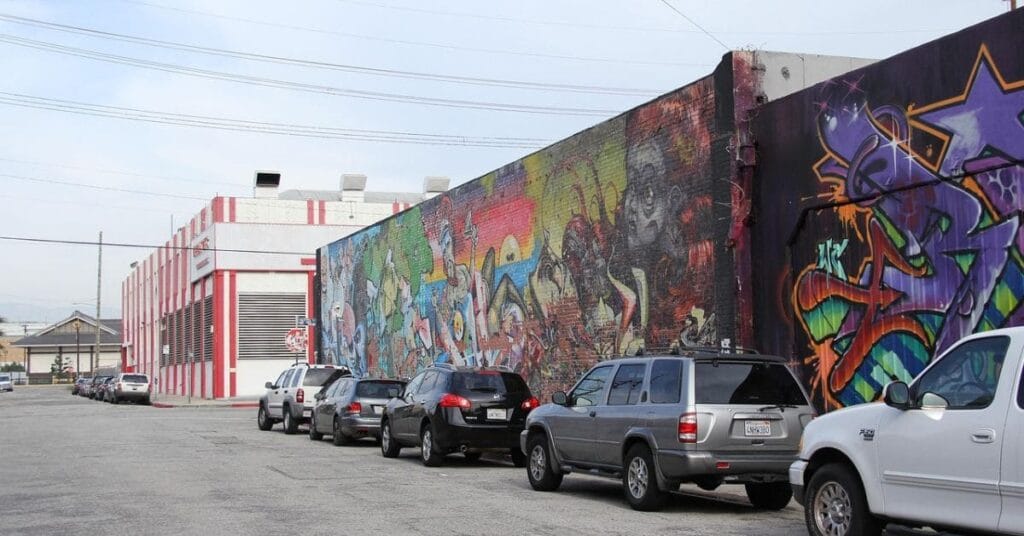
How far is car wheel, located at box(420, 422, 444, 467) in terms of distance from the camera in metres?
17.6

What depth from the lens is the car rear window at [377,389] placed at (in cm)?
2247

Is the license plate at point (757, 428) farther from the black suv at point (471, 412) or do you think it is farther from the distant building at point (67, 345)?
the distant building at point (67, 345)

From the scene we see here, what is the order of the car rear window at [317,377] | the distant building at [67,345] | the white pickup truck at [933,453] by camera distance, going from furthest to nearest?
the distant building at [67,345] → the car rear window at [317,377] → the white pickup truck at [933,453]

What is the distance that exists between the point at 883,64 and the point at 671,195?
5.34 meters

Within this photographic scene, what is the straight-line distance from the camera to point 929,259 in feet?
47.3

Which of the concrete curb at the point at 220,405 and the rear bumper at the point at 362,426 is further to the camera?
the concrete curb at the point at 220,405

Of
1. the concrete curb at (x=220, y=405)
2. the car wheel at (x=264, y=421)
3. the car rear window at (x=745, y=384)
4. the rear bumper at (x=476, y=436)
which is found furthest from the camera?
the concrete curb at (x=220, y=405)

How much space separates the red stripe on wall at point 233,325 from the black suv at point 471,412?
3831 centimetres

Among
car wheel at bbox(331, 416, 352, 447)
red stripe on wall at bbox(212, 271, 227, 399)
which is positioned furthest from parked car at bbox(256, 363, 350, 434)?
red stripe on wall at bbox(212, 271, 227, 399)

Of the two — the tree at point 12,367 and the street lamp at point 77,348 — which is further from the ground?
the street lamp at point 77,348

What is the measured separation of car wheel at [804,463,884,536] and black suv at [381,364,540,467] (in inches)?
339

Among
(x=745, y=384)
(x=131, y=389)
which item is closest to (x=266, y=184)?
(x=131, y=389)

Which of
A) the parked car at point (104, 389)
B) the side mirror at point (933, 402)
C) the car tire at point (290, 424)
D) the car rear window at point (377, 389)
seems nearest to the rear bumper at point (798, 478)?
the side mirror at point (933, 402)

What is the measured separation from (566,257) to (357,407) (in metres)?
5.39
